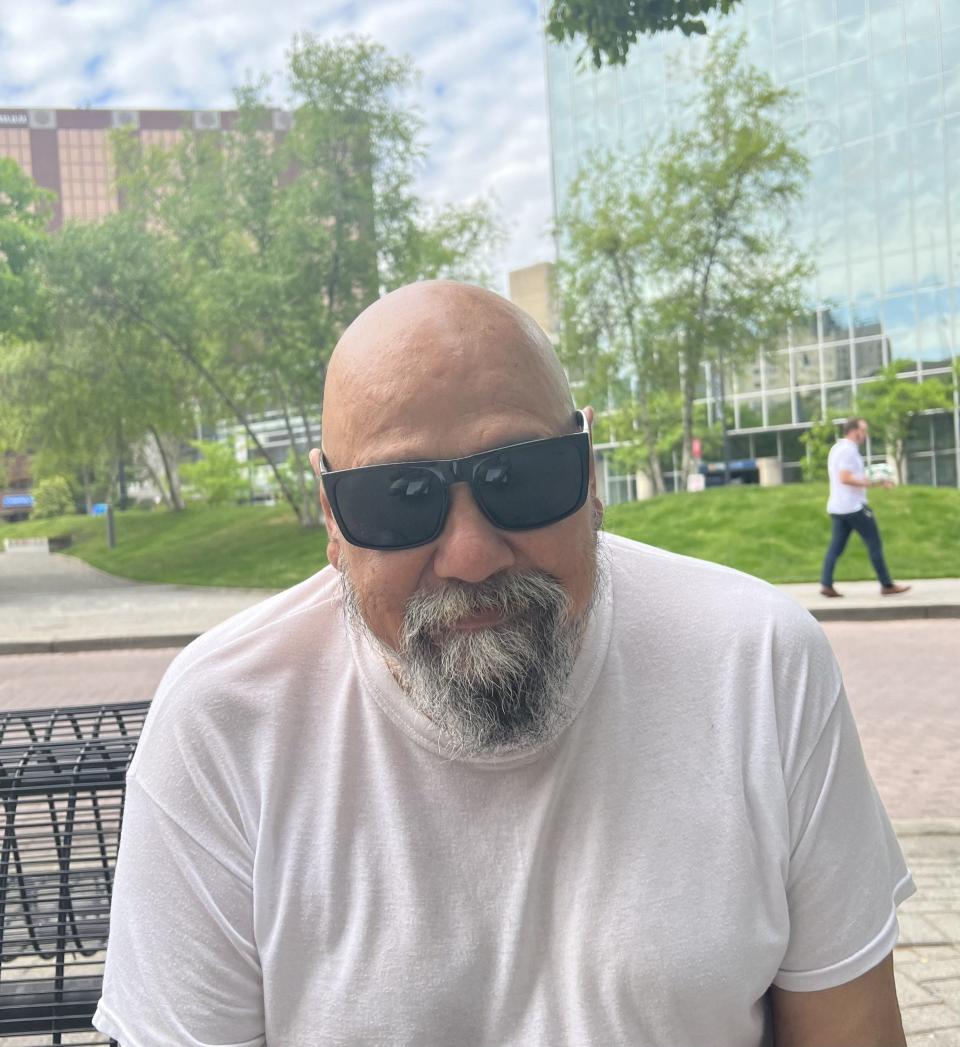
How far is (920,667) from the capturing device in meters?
8.68

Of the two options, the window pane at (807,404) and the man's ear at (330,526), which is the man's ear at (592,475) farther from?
the window pane at (807,404)

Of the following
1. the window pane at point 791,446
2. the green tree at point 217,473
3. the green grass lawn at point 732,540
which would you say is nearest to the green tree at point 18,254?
the green grass lawn at point 732,540

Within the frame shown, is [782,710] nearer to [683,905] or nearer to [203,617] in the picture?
[683,905]

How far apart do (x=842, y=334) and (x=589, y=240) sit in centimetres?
2289

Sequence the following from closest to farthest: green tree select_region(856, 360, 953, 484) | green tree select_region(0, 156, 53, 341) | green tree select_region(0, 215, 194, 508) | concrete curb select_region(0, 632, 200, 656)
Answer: concrete curb select_region(0, 632, 200, 656)
green tree select_region(0, 156, 53, 341)
green tree select_region(0, 215, 194, 508)
green tree select_region(856, 360, 953, 484)

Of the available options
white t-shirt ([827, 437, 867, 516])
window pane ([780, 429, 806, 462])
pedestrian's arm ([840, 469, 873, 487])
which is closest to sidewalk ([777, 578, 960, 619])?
white t-shirt ([827, 437, 867, 516])

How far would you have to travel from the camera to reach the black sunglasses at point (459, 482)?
4.79 feet

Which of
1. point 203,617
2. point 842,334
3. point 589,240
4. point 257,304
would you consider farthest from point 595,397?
point 842,334

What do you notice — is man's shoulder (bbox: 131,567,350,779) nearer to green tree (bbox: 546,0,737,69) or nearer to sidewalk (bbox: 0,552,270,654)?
green tree (bbox: 546,0,737,69)

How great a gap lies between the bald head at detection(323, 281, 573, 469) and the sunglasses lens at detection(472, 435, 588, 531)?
0.04m

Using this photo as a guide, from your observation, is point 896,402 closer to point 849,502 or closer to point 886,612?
point 849,502

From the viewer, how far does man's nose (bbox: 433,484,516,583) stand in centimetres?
146

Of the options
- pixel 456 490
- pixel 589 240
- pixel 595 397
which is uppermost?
pixel 589 240

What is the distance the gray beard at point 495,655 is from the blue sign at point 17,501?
380 feet
